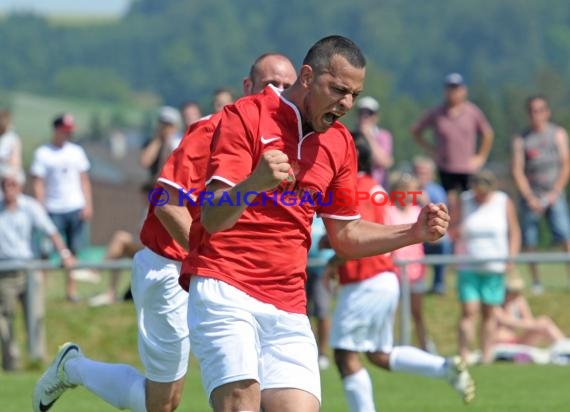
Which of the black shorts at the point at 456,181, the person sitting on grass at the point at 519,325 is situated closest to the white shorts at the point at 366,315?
the person sitting on grass at the point at 519,325

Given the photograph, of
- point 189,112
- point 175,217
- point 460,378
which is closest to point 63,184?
point 189,112

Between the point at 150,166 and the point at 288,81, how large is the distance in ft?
27.2

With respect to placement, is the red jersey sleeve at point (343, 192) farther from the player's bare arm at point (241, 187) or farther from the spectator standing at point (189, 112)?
the spectator standing at point (189, 112)

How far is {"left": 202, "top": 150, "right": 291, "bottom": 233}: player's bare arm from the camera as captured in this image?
7.05 meters

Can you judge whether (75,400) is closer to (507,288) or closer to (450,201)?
(507,288)

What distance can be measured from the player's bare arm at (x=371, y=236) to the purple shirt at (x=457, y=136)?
10901mm

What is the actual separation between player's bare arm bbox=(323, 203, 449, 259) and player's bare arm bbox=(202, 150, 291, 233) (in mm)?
993

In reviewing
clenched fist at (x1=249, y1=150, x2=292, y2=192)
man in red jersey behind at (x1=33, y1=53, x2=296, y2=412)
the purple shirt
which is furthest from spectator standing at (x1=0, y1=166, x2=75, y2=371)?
clenched fist at (x1=249, y1=150, x2=292, y2=192)

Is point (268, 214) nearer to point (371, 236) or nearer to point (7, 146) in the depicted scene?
point (371, 236)

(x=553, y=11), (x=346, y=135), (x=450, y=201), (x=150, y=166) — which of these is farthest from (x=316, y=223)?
(x=553, y=11)

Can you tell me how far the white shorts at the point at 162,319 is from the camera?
9.09 metres

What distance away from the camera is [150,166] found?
17.3m

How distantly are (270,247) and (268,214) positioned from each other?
163 mm

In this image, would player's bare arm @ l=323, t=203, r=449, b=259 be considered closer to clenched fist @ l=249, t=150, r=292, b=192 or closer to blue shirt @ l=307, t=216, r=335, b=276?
clenched fist @ l=249, t=150, r=292, b=192
